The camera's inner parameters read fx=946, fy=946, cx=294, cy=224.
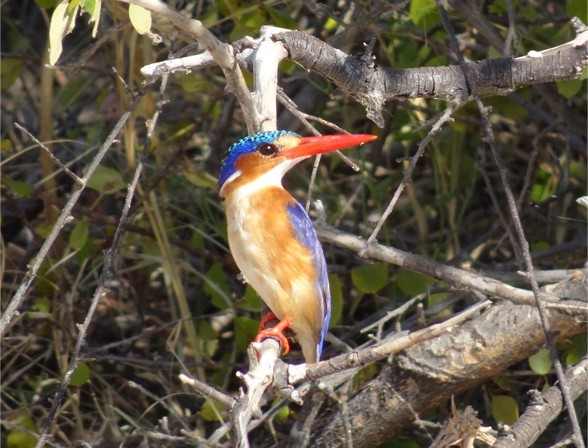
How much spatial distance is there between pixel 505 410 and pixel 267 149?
3.83 feet

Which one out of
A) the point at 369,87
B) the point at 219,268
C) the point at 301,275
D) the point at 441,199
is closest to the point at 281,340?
the point at 301,275

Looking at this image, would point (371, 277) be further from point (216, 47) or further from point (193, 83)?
point (216, 47)

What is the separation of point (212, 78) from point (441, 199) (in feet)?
3.25

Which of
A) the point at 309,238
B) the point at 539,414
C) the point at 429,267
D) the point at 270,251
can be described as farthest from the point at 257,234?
the point at 539,414

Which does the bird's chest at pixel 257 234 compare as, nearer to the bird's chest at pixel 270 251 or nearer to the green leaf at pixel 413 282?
the bird's chest at pixel 270 251

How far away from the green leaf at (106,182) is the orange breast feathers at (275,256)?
803mm

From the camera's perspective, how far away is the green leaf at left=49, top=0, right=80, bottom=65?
1695mm

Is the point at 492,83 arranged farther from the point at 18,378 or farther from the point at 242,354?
the point at 18,378

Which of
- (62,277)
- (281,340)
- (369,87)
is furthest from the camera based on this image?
(62,277)

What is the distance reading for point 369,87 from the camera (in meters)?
2.08

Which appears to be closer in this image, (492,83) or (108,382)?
(492,83)

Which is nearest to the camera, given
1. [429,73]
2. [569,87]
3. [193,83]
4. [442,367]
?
[429,73]

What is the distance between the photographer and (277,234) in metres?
2.27

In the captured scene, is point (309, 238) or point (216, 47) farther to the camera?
point (309, 238)
